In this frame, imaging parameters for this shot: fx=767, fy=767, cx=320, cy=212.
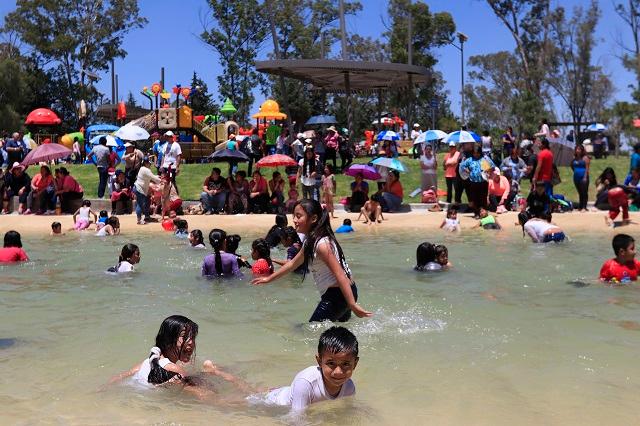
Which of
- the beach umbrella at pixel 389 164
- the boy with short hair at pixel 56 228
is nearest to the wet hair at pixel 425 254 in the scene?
the beach umbrella at pixel 389 164

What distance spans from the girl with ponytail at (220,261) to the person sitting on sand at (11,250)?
11.8 feet

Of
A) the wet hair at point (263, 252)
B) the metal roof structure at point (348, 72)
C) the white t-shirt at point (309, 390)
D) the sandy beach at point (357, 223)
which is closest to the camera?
the white t-shirt at point (309, 390)

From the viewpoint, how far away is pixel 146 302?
9.32 m

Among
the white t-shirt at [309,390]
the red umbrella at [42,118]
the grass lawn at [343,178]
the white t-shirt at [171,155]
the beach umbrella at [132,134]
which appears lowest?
the white t-shirt at [309,390]

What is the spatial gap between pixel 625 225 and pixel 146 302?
11122 mm

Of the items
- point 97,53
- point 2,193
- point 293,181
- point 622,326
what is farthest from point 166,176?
point 97,53

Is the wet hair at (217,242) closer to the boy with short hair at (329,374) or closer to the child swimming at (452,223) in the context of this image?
the boy with short hair at (329,374)

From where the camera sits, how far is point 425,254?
36.5 feet

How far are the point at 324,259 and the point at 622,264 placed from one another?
4.61m

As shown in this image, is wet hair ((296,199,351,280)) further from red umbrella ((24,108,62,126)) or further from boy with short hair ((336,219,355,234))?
red umbrella ((24,108,62,126))

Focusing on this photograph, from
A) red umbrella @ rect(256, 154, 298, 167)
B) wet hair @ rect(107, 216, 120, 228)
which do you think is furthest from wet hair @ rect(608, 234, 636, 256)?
A: red umbrella @ rect(256, 154, 298, 167)

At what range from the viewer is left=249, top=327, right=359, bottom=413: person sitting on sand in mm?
4691

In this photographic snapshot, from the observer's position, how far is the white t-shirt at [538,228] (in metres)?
13.9

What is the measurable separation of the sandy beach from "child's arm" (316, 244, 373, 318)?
10261 mm
